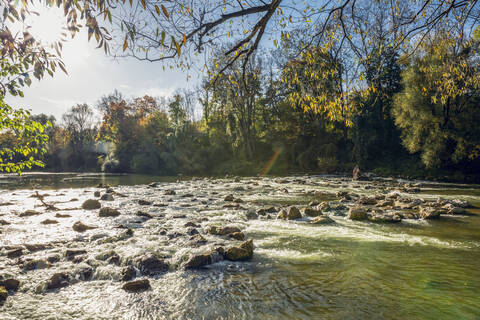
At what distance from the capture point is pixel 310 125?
113 feet

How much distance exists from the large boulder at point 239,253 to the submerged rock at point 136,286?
1550 millimetres

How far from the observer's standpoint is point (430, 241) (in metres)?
5.70

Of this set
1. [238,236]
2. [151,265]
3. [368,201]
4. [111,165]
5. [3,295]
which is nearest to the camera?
[3,295]

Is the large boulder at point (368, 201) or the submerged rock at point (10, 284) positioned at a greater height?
the large boulder at point (368, 201)

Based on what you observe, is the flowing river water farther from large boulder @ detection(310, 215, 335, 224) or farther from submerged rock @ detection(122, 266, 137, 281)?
large boulder @ detection(310, 215, 335, 224)

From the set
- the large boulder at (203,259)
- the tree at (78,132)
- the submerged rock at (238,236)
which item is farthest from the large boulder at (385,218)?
the tree at (78,132)

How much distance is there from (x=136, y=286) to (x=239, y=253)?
1.85 meters

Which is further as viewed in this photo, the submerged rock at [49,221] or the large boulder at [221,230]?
the submerged rock at [49,221]

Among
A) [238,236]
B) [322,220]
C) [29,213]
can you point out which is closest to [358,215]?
[322,220]

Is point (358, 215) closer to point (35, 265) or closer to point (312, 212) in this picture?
point (312, 212)

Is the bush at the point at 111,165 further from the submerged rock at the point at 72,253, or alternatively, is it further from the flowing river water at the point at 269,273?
the submerged rock at the point at 72,253

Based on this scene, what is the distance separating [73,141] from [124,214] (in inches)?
2562

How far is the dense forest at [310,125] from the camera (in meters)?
6.24

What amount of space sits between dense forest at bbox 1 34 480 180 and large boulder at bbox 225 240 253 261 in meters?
3.35
